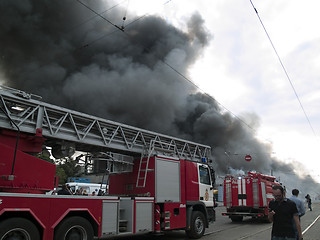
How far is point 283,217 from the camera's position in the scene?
3.90 metres

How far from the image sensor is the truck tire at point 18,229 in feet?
15.2

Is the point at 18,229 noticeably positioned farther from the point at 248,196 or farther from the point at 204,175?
the point at 248,196

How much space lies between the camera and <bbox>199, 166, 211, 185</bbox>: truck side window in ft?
31.5

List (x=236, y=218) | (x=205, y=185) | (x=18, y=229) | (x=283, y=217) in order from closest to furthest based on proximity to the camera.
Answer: (x=283, y=217) → (x=18, y=229) → (x=205, y=185) → (x=236, y=218)

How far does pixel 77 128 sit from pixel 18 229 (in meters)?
2.87

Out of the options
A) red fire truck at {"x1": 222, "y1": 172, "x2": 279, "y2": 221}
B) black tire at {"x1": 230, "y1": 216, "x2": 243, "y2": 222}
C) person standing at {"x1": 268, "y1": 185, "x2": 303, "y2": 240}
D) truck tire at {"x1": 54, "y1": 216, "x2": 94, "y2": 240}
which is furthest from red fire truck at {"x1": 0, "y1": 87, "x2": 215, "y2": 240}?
black tire at {"x1": 230, "y1": 216, "x2": 243, "y2": 222}

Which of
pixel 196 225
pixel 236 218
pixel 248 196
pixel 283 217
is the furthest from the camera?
pixel 236 218

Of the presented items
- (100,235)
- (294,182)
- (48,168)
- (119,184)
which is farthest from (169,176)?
(294,182)

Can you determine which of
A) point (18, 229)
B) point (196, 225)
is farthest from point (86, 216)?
point (196, 225)

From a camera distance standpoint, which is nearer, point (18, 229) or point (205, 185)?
point (18, 229)

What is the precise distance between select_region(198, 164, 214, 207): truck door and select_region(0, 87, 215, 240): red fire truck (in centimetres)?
3

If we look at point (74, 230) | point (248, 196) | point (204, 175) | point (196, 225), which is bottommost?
point (196, 225)

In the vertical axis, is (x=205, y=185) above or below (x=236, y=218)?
above

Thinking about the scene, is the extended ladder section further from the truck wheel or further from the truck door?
the truck wheel
